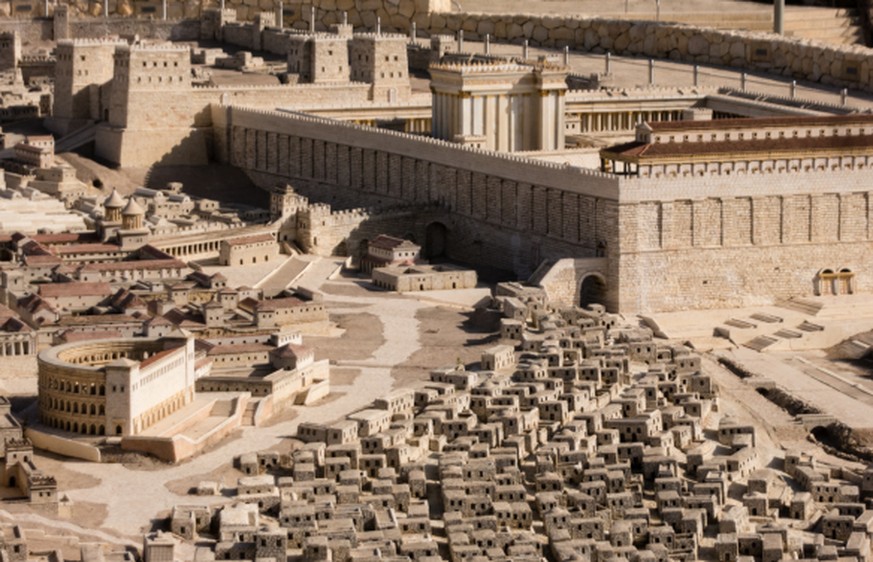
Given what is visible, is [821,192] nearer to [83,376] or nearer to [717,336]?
[717,336]

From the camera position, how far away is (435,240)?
122 meters

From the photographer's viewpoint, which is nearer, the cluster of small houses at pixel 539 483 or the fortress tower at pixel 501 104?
the cluster of small houses at pixel 539 483

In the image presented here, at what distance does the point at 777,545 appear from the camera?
8700 cm

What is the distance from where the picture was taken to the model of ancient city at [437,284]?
88.7 metres

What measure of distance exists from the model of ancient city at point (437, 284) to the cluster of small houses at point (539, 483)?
14 cm

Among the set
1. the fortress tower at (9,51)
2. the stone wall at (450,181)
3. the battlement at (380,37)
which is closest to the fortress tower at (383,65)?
the battlement at (380,37)

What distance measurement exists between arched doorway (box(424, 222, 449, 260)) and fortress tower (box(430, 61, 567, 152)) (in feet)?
16.4

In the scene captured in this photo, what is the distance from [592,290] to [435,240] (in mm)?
11043

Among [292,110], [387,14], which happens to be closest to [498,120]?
[292,110]

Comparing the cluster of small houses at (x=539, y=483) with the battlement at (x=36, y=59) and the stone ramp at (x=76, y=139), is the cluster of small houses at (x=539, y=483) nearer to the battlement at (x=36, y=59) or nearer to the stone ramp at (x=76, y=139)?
the stone ramp at (x=76, y=139)

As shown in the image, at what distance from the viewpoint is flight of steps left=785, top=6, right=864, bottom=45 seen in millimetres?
158250

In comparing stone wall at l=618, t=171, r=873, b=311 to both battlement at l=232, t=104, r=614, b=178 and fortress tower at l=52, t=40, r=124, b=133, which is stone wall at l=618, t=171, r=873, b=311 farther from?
fortress tower at l=52, t=40, r=124, b=133

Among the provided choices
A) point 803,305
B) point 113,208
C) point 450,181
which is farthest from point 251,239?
point 803,305

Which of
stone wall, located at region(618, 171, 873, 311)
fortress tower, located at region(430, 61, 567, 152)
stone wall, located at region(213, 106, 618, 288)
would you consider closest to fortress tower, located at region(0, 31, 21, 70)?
stone wall, located at region(213, 106, 618, 288)
